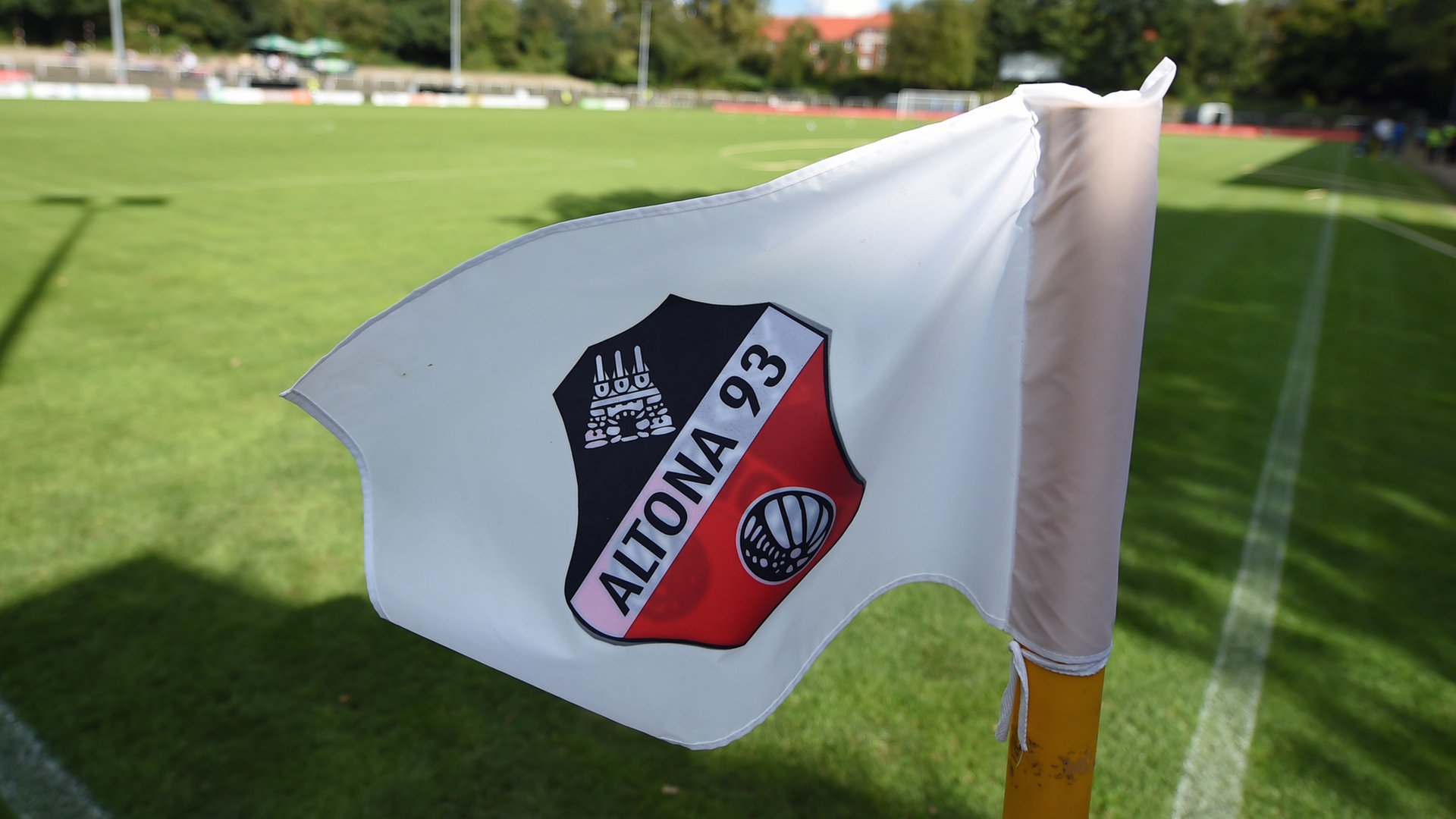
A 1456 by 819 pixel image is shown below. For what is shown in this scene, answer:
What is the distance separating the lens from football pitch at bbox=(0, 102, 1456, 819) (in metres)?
2.91

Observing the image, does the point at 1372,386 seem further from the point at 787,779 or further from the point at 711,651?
the point at 711,651

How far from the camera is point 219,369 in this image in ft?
21.3

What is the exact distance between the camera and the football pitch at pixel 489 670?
291cm

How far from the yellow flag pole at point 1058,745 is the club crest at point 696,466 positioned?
19.1 inches

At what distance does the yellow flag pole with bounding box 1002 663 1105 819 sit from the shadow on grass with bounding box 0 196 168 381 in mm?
7072

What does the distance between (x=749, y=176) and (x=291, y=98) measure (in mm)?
31078

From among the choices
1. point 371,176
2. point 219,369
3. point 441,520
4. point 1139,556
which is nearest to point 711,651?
point 441,520

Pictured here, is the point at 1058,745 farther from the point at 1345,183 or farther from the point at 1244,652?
the point at 1345,183

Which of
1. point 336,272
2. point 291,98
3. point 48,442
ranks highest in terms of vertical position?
point 291,98

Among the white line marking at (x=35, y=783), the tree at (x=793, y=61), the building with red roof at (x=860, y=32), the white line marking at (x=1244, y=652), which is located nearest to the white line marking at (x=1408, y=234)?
the white line marking at (x=1244, y=652)

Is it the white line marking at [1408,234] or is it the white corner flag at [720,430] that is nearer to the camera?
the white corner flag at [720,430]

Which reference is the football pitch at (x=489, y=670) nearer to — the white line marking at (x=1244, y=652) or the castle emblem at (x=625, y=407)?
the white line marking at (x=1244, y=652)

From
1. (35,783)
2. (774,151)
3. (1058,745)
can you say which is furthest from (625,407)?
(774,151)

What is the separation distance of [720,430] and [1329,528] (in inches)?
183
